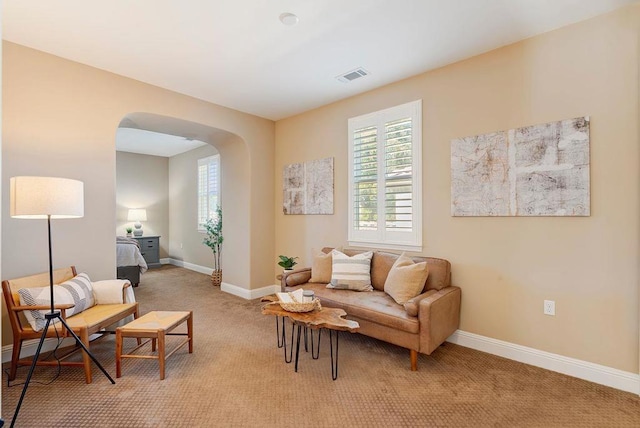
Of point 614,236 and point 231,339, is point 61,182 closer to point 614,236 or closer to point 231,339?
point 231,339

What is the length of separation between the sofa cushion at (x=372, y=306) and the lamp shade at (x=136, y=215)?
5.63m

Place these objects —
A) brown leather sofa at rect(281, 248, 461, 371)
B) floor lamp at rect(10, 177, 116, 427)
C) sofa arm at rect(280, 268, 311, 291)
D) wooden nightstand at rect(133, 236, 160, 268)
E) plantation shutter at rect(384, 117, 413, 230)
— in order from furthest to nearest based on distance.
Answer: wooden nightstand at rect(133, 236, 160, 268) → sofa arm at rect(280, 268, 311, 291) → plantation shutter at rect(384, 117, 413, 230) → brown leather sofa at rect(281, 248, 461, 371) → floor lamp at rect(10, 177, 116, 427)

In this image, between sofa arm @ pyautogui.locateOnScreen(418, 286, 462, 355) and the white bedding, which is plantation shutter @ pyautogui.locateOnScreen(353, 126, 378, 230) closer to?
sofa arm @ pyautogui.locateOnScreen(418, 286, 462, 355)

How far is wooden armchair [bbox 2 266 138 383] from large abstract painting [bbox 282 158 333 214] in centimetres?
254

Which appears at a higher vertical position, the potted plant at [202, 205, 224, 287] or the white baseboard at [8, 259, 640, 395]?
the potted plant at [202, 205, 224, 287]

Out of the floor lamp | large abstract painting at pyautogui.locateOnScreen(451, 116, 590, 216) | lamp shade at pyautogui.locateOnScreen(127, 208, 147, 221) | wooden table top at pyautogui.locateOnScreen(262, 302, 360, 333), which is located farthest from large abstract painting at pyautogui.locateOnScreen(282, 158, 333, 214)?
lamp shade at pyautogui.locateOnScreen(127, 208, 147, 221)

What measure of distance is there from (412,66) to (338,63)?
2.48ft

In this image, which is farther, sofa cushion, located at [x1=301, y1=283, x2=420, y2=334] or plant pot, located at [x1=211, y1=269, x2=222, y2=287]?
plant pot, located at [x1=211, y1=269, x2=222, y2=287]

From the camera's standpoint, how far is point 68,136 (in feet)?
10.3

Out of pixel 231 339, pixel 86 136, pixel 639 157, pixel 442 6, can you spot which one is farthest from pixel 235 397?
pixel 639 157

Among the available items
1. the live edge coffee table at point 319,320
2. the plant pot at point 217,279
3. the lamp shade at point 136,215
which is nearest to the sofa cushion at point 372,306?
the live edge coffee table at point 319,320

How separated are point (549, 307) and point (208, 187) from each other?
6210 mm

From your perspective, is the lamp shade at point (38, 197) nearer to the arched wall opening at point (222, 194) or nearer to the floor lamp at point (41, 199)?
the floor lamp at point (41, 199)

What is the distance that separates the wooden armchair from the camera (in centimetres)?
243
